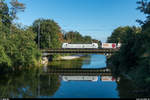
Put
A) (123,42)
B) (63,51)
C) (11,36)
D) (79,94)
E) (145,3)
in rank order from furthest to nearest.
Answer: (63,51)
(11,36)
(123,42)
(145,3)
(79,94)

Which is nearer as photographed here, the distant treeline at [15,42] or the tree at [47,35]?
the distant treeline at [15,42]

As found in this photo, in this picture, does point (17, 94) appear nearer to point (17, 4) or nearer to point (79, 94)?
point (79, 94)

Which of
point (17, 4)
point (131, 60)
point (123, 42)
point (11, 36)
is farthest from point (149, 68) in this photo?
point (17, 4)

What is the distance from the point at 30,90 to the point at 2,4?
82.6 feet

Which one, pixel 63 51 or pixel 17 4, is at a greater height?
pixel 17 4

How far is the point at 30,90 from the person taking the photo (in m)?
18.1

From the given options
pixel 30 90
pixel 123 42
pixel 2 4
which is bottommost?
pixel 30 90

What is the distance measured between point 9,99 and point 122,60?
1588 centimetres

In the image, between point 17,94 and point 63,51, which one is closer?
point 17,94

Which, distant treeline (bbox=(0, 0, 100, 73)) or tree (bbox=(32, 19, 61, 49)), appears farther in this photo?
tree (bbox=(32, 19, 61, 49))

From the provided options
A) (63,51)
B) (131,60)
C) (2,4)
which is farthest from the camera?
(63,51)

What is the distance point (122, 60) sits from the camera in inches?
920

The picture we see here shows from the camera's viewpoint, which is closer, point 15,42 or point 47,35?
Answer: point 15,42

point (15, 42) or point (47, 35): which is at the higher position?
point (47, 35)
